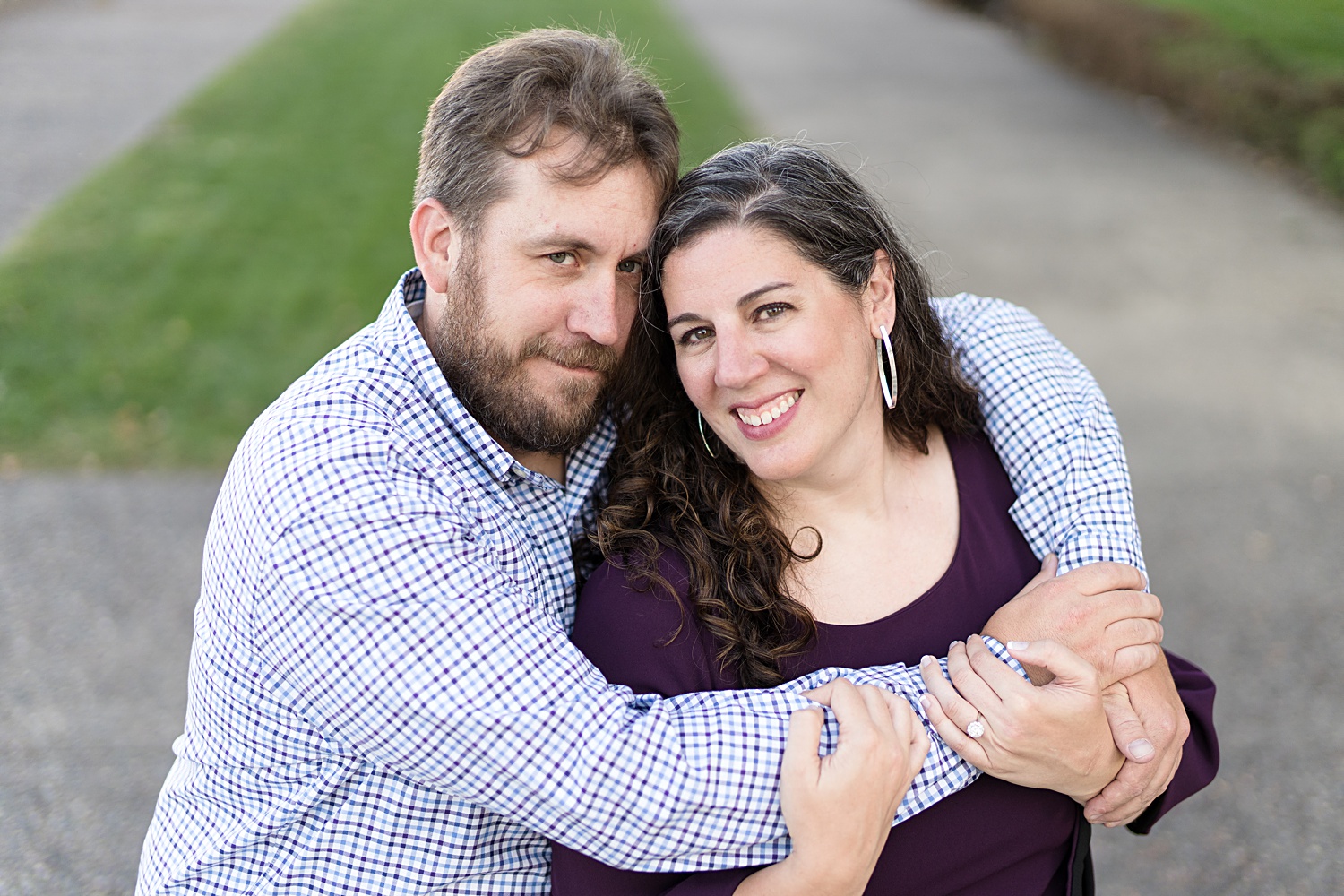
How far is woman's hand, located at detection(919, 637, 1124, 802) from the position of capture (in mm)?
2242

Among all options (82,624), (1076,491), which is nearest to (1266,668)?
(1076,491)

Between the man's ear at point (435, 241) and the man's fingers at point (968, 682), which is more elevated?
the man's ear at point (435, 241)

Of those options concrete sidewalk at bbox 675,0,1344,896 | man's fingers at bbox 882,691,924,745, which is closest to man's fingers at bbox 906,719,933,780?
man's fingers at bbox 882,691,924,745

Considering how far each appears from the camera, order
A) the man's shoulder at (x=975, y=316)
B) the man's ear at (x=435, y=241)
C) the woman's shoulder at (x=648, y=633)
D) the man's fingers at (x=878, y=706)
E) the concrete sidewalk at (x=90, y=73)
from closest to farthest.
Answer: the man's fingers at (x=878, y=706), the woman's shoulder at (x=648, y=633), the man's ear at (x=435, y=241), the man's shoulder at (x=975, y=316), the concrete sidewalk at (x=90, y=73)

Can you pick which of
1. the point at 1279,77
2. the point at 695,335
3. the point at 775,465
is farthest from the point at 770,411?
the point at 1279,77

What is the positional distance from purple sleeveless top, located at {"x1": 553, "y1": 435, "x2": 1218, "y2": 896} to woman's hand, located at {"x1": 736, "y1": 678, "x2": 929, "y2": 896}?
0.50 ft

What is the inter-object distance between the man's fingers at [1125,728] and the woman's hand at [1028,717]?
1.0 inches

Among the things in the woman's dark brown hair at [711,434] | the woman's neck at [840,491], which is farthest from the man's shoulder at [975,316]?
the woman's neck at [840,491]

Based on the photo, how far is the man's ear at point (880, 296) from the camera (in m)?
2.69

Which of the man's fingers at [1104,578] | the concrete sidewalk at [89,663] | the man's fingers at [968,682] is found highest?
the man's fingers at [1104,578]

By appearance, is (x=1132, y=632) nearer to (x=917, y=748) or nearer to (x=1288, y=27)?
(x=917, y=748)

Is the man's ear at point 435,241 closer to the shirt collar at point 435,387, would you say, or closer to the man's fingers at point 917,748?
the shirt collar at point 435,387

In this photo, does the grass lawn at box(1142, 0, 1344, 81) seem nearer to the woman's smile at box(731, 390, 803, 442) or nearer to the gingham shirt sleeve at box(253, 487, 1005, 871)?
the woman's smile at box(731, 390, 803, 442)

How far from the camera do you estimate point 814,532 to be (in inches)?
107
